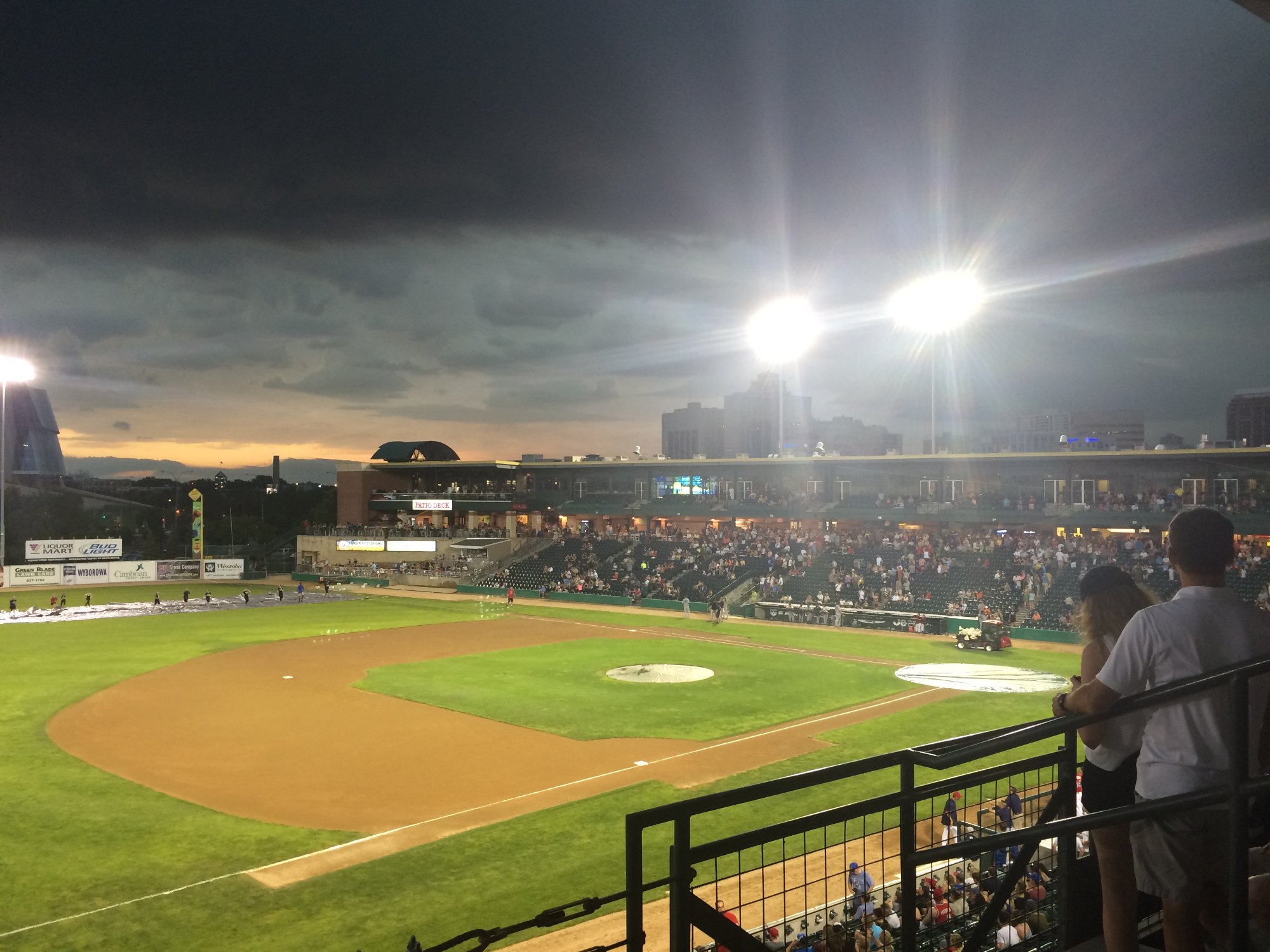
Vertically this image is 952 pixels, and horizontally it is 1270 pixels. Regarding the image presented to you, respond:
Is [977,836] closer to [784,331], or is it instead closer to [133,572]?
[784,331]

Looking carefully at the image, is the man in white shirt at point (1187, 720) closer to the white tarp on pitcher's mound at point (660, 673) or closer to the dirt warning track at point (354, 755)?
the dirt warning track at point (354, 755)

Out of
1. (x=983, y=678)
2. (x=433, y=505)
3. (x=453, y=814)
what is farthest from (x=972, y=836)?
(x=433, y=505)

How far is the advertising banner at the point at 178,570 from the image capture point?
2933 inches

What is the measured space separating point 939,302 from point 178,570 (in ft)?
207

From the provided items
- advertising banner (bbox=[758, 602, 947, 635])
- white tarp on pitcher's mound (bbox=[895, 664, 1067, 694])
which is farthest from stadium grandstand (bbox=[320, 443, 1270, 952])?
white tarp on pitcher's mound (bbox=[895, 664, 1067, 694])

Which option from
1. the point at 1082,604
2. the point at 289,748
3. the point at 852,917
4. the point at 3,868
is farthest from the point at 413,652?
the point at 1082,604

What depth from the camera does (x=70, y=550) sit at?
Result: 72312 mm

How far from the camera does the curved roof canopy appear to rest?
93.1m

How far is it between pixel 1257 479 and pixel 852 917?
4929 centimetres

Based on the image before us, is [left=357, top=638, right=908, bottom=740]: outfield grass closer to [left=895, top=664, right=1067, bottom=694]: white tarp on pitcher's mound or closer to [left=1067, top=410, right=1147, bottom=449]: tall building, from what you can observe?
[left=895, top=664, right=1067, bottom=694]: white tarp on pitcher's mound

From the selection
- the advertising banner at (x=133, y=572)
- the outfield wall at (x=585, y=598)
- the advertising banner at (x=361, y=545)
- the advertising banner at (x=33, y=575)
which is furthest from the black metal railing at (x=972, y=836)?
the advertising banner at (x=133, y=572)

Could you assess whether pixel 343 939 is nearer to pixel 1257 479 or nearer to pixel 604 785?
pixel 604 785

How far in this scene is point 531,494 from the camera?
269 feet

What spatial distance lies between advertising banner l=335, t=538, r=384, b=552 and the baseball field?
36.9m
